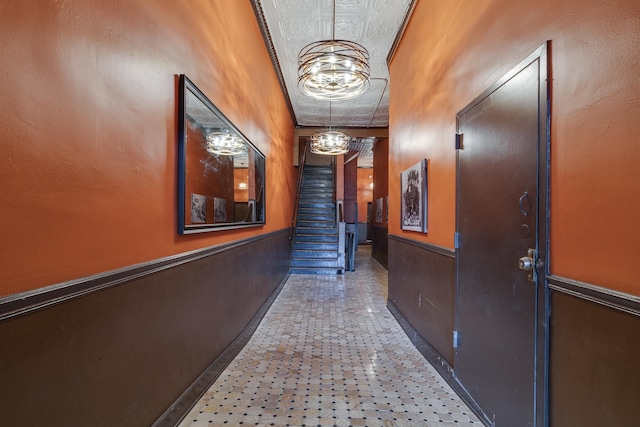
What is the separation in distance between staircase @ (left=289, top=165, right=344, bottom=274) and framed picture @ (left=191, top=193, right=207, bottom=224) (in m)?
5.34

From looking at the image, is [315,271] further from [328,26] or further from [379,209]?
[328,26]

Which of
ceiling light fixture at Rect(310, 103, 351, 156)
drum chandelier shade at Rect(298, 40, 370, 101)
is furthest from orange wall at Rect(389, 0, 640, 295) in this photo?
ceiling light fixture at Rect(310, 103, 351, 156)

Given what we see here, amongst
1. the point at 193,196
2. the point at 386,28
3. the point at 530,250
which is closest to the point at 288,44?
the point at 386,28

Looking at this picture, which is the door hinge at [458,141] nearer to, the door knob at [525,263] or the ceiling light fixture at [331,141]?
the door knob at [525,263]

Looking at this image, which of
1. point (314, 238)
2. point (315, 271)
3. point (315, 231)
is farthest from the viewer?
point (315, 231)

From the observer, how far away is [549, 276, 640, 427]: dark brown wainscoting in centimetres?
111

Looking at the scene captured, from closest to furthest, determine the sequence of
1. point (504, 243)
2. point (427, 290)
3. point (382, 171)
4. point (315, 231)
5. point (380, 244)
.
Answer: point (504, 243)
point (427, 290)
point (315, 231)
point (380, 244)
point (382, 171)

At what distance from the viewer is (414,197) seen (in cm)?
357

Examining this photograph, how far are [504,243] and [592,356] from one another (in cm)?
71

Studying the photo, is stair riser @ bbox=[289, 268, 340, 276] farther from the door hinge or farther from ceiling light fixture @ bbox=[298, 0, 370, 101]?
the door hinge

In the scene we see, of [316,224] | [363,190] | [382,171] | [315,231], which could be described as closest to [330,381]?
[315,231]

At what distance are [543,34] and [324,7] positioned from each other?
3139 mm

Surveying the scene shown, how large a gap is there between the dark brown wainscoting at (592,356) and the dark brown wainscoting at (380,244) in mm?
7050

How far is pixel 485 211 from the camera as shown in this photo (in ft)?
6.81
